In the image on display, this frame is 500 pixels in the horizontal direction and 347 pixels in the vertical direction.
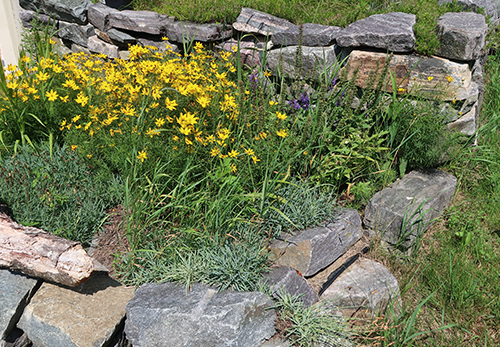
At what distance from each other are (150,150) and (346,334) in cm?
182

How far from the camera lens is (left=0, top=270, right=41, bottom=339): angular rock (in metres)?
2.48

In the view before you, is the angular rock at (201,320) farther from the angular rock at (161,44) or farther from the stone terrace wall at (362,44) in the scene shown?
the angular rock at (161,44)

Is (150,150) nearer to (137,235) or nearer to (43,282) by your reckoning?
(137,235)

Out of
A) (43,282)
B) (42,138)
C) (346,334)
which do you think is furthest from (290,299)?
(42,138)

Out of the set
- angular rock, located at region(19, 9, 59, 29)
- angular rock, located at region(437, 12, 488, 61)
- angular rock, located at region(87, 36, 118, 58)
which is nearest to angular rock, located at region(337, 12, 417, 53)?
angular rock, located at region(437, 12, 488, 61)

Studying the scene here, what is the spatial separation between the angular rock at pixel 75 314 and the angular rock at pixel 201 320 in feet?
0.48

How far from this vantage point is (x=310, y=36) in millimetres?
3850

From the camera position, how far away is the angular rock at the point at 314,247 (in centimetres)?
283

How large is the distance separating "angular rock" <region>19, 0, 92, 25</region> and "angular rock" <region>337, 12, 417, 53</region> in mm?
3274

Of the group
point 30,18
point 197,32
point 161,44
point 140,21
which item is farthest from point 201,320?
point 30,18

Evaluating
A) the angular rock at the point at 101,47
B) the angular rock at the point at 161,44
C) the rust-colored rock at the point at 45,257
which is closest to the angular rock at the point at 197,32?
the angular rock at the point at 161,44

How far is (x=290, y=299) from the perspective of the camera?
98.0 inches

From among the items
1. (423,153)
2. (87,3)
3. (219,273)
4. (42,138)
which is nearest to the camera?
(219,273)

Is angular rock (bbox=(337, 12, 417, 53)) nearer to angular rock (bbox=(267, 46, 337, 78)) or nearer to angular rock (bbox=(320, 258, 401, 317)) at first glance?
angular rock (bbox=(267, 46, 337, 78))
